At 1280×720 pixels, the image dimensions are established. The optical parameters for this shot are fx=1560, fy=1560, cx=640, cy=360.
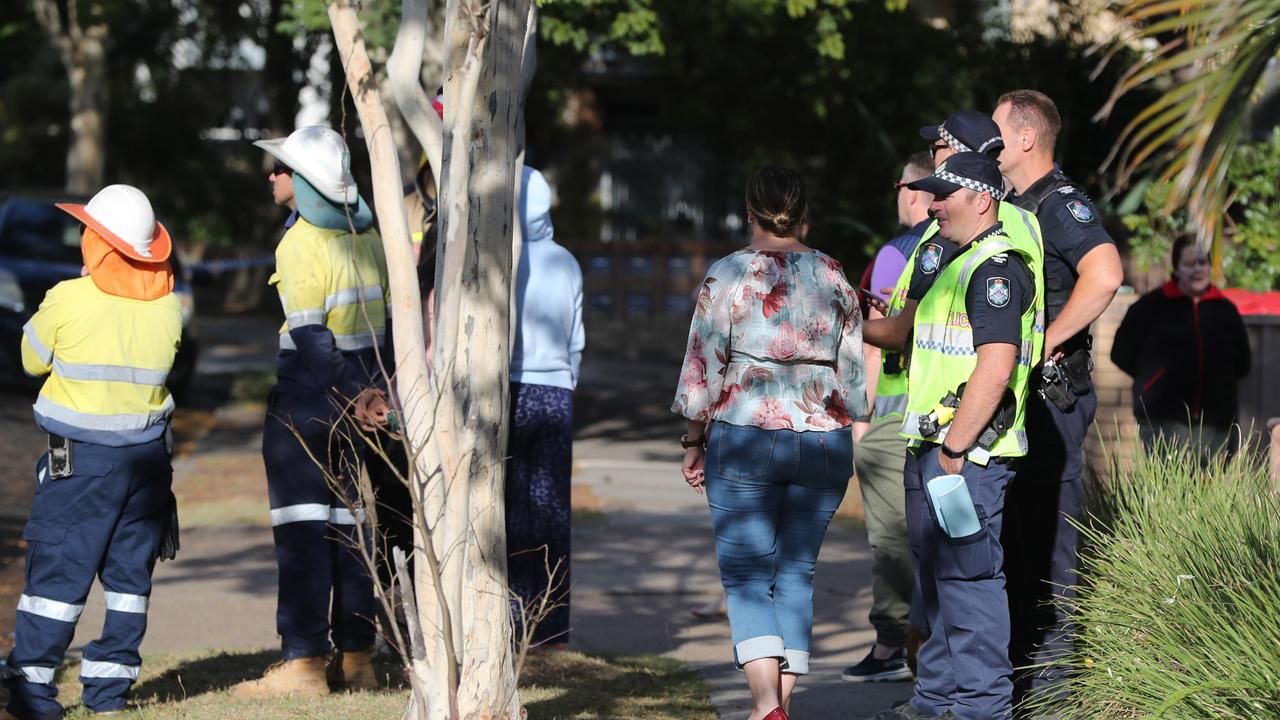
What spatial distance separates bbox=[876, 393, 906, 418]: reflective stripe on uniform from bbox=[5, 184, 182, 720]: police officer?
2779 millimetres

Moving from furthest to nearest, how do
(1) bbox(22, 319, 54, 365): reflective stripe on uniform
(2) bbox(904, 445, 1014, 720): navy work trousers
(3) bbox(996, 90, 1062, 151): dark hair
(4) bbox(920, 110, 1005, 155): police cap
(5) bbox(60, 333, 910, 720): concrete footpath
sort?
(5) bbox(60, 333, 910, 720): concrete footpath < (1) bbox(22, 319, 54, 365): reflective stripe on uniform < (3) bbox(996, 90, 1062, 151): dark hair < (4) bbox(920, 110, 1005, 155): police cap < (2) bbox(904, 445, 1014, 720): navy work trousers

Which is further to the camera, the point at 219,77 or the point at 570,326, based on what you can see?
the point at 219,77

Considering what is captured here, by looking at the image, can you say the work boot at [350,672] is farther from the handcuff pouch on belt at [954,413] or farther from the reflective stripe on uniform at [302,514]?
the handcuff pouch on belt at [954,413]

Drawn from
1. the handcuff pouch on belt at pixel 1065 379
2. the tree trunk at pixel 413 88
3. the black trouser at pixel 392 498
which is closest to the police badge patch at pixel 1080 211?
the handcuff pouch on belt at pixel 1065 379

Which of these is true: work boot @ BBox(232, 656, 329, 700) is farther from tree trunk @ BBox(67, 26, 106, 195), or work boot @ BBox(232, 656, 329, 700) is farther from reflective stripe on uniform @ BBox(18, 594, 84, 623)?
tree trunk @ BBox(67, 26, 106, 195)

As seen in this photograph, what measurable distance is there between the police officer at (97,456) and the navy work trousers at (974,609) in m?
2.75

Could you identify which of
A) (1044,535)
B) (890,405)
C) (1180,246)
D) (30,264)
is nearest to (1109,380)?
(1180,246)

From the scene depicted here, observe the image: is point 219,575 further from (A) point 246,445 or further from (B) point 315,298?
(A) point 246,445

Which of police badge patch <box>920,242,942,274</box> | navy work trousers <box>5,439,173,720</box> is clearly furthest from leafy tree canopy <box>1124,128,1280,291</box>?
navy work trousers <box>5,439,173,720</box>

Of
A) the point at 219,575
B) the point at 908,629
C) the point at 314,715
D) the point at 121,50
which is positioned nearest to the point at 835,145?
the point at 219,575

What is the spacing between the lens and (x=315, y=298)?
18.7 feet

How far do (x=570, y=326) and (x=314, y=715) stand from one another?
79.6 inches

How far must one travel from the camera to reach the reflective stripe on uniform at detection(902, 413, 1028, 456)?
187 inches

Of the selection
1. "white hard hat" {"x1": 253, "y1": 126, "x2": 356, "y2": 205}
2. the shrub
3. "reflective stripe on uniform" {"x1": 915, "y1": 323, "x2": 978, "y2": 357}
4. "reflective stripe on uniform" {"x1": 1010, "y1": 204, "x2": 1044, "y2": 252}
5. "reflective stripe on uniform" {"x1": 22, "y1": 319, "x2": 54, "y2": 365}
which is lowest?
the shrub
